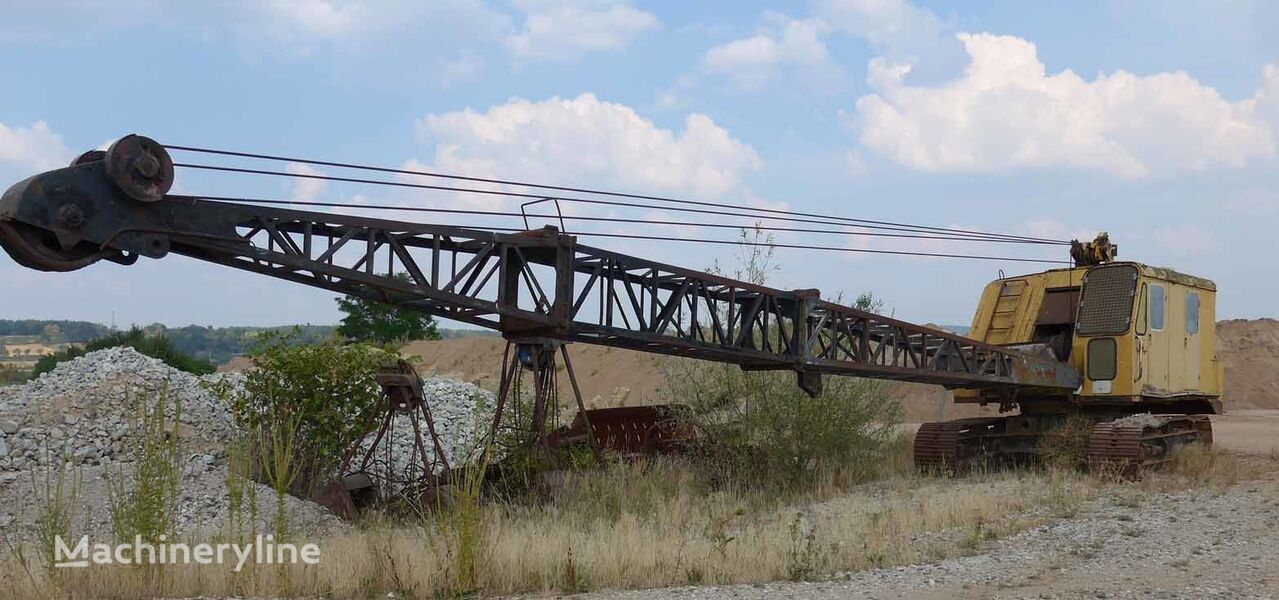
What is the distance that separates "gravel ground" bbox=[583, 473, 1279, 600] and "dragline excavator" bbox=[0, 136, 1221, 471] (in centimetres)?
327

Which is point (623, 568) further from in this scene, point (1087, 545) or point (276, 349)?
point (276, 349)

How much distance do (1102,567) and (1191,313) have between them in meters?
9.10

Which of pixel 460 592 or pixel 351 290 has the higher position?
pixel 351 290

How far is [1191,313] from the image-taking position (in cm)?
1620

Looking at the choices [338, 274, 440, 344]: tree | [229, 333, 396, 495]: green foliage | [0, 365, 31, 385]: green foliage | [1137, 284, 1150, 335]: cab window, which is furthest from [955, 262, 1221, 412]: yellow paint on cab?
[338, 274, 440, 344]: tree

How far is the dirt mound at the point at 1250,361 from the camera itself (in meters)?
37.2

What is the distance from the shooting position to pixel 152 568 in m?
7.45

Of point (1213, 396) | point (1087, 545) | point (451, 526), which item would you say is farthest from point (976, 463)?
point (451, 526)

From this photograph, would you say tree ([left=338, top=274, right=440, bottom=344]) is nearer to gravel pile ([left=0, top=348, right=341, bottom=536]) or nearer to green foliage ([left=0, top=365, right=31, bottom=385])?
green foliage ([left=0, top=365, right=31, bottom=385])

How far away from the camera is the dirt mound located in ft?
122

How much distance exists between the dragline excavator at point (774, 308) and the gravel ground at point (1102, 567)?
3.27 meters

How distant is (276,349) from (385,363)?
5.29 ft

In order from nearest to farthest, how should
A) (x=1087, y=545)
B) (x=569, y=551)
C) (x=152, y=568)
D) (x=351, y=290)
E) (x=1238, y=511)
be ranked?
(x=152, y=568)
(x=569, y=551)
(x=1087, y=545)
(x=351, y=290)
(x=1238, y=511)

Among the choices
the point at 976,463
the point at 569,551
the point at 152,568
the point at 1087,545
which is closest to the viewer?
the point at 152,568
